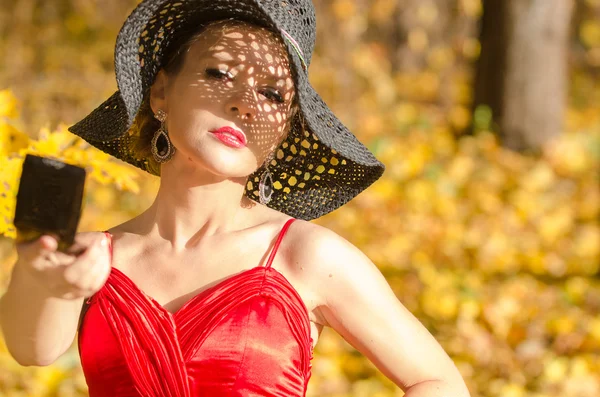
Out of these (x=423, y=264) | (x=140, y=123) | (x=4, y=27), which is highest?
(x=140, y=123)

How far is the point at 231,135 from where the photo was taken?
2.11 meters

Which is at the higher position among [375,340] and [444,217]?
[375,340]

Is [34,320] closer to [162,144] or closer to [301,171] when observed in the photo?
[162,144]

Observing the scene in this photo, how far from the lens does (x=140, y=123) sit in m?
2.36

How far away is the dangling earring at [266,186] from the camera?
239 cm

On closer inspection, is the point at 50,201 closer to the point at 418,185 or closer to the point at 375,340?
the point at 375,340

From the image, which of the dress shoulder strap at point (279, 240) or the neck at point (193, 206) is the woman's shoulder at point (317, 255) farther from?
the neck at point (193, 206)

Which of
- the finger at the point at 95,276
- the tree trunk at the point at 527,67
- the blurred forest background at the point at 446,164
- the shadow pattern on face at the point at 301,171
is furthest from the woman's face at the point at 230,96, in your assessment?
the tree trunk at the point at 527,67

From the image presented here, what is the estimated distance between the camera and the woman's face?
2.10 meters

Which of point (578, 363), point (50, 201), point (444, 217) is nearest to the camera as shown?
point (50, 201)

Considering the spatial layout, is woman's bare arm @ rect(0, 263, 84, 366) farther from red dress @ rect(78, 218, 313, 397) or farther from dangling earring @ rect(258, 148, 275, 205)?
dangling earring @ rect(258, 148, 275, 205)

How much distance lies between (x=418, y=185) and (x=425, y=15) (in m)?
3.47

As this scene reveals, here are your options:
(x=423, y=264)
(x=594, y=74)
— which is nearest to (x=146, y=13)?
(x=423, y=264)

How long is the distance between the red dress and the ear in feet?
1.50
